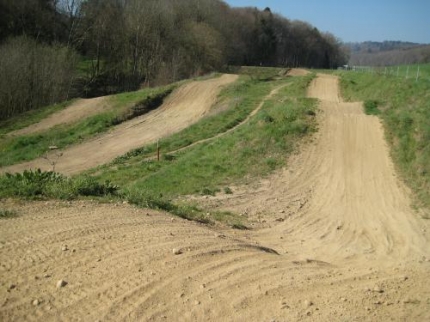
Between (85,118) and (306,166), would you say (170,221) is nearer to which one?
(306,166)

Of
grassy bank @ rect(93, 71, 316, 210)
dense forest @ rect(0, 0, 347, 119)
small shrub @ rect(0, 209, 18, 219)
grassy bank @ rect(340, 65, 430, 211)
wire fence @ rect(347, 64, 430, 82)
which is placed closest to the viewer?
small shrub @ rect(0, 209, 18, 219)

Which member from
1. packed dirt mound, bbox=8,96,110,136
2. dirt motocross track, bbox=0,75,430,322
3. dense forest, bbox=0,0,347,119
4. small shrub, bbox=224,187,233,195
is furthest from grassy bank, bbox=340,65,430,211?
dense forest, bbox=0,0,347,119

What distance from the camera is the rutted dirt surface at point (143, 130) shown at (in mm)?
21047

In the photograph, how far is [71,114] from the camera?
29031 mm

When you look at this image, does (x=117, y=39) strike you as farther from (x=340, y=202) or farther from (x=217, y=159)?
(x=340, y=202)

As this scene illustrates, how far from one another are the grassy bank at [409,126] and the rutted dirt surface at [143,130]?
11185 mm

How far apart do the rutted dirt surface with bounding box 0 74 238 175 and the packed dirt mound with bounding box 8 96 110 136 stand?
349 centimetres

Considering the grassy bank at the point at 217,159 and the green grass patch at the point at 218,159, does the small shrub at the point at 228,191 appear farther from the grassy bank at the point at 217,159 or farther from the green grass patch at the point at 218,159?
the green grass patch at the point at 218,159

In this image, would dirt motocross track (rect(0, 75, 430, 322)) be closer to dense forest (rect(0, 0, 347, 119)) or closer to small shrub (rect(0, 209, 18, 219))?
small shrub (rect(0, 209, 18, 219))

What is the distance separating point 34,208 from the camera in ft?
23.7

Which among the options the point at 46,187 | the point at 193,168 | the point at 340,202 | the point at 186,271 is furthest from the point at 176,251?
the point at 193,168

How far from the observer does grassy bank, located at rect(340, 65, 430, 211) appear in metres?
13.7

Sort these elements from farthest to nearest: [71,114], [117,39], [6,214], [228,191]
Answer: [117,39] < [71,114] < [228,191] < [6,214]

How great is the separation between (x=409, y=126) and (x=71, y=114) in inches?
831
